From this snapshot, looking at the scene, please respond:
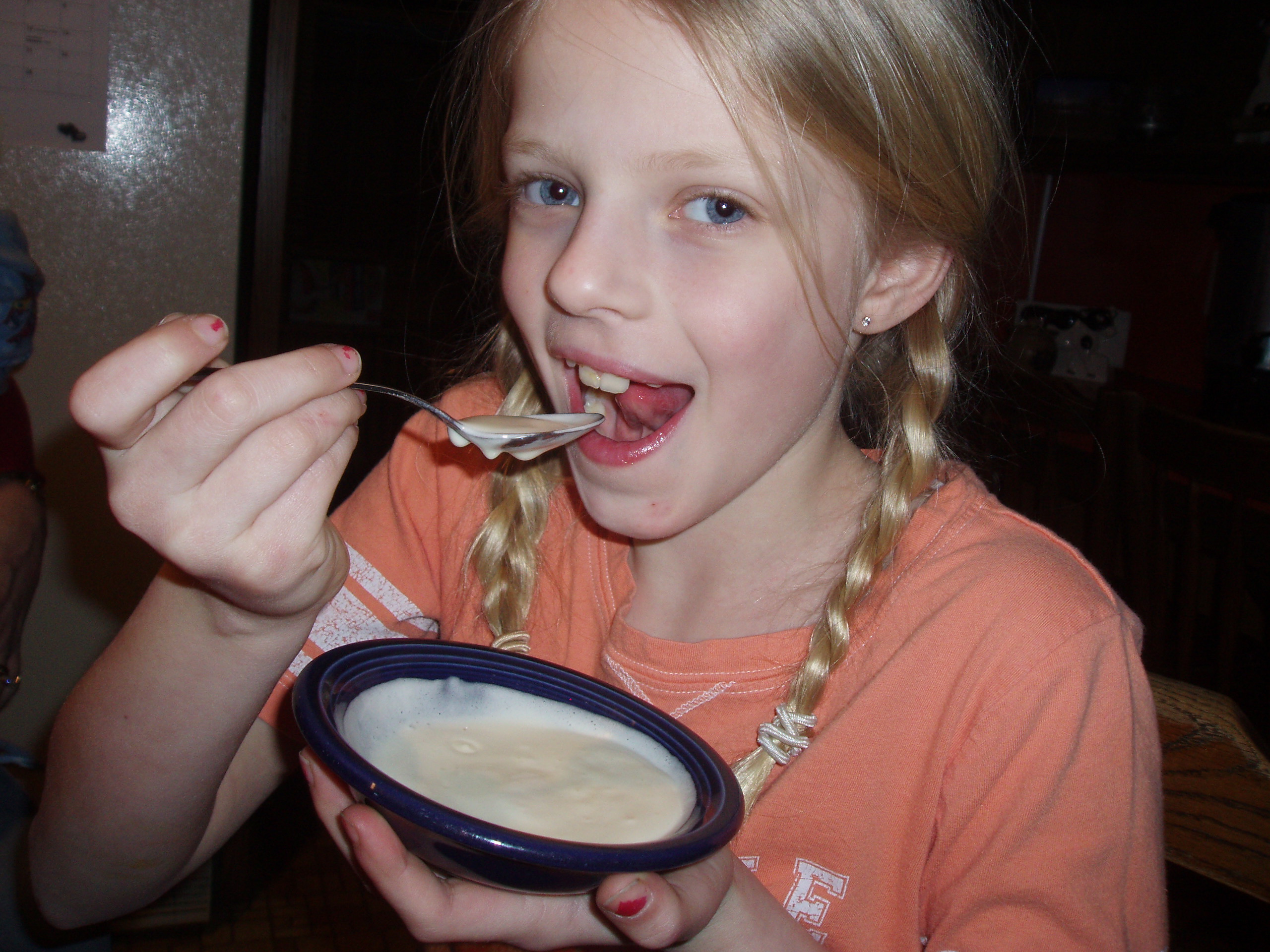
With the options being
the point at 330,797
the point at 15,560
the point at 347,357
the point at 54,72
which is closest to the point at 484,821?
the point at 330,797

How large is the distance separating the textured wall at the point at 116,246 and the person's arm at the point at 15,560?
534 millimetres

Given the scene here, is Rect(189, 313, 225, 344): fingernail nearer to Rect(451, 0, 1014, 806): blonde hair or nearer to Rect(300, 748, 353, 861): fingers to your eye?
Rect(300, 748, 353, 861): fingers

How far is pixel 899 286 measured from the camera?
0.93m

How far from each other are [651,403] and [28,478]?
45.2 inches

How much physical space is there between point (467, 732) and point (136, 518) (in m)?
0.28

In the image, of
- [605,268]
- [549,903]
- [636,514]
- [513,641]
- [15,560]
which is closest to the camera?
[549,903]

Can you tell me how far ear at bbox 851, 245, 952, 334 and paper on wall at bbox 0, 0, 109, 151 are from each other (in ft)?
5.51

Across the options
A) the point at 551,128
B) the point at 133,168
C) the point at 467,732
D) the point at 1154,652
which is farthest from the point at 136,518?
the point at 1154,652

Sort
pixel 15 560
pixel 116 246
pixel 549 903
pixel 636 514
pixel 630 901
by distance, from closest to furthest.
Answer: pixel 630 901 → pixel 549 903 → pixel 636 514 → pixel 15 560 → pixel 116 246

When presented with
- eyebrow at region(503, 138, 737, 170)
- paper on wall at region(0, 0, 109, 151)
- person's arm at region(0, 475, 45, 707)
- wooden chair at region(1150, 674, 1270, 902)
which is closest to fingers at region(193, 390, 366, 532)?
eyebrow at region(503, 138, 737, 170)

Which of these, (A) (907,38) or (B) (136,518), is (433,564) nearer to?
(B) (136,518)

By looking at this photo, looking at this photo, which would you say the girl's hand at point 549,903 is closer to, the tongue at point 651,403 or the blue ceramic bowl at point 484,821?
the blue ceramic bowl at point 484,821

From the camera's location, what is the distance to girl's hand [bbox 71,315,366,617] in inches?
23.1

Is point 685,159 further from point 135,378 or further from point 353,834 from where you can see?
point 353,834
